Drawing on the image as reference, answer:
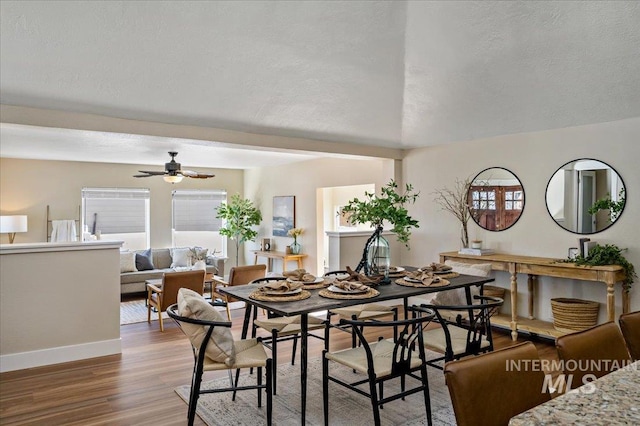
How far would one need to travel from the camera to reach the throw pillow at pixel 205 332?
2.67 m

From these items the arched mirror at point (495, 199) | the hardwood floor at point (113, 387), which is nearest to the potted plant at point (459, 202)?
the arched mirror at point (495, 199)

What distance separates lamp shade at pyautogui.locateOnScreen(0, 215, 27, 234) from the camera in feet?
23.4

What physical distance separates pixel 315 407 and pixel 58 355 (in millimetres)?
2633

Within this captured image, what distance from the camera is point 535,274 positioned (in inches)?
181

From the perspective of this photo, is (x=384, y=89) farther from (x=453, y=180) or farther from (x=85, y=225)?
(x=85, y=225)

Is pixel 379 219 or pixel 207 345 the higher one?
pixel 379 219

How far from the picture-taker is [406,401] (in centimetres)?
325

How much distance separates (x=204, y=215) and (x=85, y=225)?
240 cm

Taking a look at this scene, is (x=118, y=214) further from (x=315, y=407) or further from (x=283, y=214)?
Result: (x=315, y=407)

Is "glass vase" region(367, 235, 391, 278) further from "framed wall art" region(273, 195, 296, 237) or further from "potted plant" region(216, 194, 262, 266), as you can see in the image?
"potted plant" region(216, 194, 262, 266)

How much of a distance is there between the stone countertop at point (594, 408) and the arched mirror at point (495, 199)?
4252 millimetres

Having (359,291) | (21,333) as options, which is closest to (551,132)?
(359,291)

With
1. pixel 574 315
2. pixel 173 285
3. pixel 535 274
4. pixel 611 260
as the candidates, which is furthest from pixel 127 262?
pixel 611 260

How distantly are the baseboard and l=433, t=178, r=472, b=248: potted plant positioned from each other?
4.19 metres
